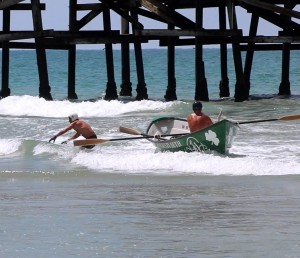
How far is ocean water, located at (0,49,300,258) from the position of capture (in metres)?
10.5

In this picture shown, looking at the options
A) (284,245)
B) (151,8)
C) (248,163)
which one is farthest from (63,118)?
(284,245)

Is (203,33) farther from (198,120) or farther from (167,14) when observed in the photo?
(198,120)

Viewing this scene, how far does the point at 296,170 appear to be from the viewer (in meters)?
16.2

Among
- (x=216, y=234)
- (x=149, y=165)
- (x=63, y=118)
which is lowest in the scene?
(x=63, y=118)

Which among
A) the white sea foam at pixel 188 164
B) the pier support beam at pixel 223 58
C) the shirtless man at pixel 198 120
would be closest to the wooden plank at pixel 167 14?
the pier support beam at pixel 223 58

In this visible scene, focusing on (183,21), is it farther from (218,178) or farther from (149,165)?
(218,178)

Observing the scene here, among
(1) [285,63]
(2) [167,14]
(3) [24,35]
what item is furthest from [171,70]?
(3) [24,35]

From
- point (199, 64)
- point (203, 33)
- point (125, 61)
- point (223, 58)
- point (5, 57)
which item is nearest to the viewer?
point (203, 33)

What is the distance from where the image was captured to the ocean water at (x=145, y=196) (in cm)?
1053

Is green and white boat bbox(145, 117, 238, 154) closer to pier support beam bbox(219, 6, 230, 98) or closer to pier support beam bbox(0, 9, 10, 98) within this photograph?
pier support beam bbox(0, 9, 10, 98)

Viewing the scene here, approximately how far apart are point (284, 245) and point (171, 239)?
3.42 feet

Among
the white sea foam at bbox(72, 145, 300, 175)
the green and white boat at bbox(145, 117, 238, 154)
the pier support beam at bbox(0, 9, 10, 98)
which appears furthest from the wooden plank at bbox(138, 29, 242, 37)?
the white sea foam at bbox(72, 145, 300, 175)

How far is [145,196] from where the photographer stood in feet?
44.7

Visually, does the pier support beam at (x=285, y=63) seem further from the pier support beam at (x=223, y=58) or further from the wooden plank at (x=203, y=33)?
the wooden plank at (x=203, y=33)
